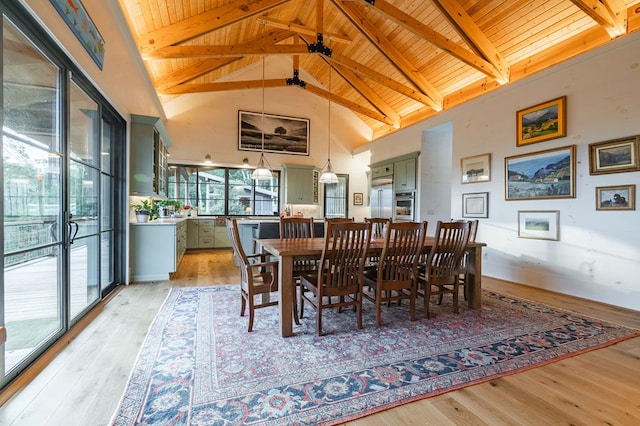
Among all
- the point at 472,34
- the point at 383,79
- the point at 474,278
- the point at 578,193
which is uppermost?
the point at 383,79

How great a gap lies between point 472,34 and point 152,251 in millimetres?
5669

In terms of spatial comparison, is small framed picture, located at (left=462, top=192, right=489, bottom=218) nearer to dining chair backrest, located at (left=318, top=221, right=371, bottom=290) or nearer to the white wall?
the white wall

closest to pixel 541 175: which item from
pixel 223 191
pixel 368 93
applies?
pixel 368 93

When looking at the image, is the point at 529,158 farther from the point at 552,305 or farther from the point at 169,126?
the point at 169,126

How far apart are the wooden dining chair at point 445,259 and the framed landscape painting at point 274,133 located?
607cm

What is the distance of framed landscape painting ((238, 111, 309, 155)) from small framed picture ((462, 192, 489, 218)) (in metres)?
4.75

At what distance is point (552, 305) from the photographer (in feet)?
10.6

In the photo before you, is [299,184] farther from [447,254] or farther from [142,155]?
[447,254]

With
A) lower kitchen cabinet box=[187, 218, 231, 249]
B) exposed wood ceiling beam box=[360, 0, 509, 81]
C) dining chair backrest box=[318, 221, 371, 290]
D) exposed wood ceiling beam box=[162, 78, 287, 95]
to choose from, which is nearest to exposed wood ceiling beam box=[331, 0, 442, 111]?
exposed wood ceiling beam box=[360, 0, 509, 81]

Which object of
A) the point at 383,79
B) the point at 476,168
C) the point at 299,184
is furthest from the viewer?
the point at 299,184

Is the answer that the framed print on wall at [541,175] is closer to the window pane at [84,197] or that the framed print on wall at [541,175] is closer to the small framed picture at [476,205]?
the small framed picture at [476,205]

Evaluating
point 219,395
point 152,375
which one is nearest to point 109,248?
point 152,375

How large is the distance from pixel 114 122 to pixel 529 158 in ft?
18.9

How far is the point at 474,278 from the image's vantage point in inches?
123
